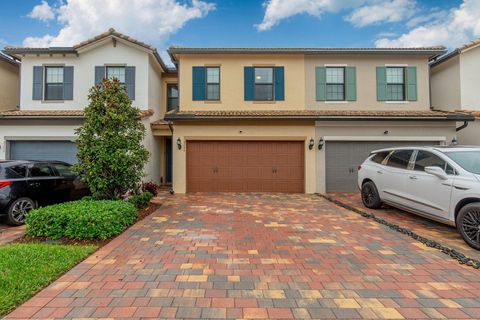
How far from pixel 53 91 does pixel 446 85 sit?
60.6ft

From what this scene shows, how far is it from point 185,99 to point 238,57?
119 inches

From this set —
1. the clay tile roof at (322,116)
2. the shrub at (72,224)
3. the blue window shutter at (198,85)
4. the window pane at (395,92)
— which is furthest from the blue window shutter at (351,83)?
the shrub at (72,224)

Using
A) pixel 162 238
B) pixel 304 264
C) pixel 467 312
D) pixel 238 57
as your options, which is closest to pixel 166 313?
pixel 304 264

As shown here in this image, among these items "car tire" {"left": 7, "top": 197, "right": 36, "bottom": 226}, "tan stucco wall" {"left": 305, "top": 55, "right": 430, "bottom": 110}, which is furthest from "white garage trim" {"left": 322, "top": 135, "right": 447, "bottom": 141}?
"car tire" {"left": 7, "top": 197, "right": 36, "bottom": 226}

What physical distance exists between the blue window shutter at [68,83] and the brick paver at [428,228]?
1261cm

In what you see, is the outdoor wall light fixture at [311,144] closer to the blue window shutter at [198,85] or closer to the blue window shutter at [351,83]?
the blue window shutter at [351,83]

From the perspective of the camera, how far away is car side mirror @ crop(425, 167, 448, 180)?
195 inches

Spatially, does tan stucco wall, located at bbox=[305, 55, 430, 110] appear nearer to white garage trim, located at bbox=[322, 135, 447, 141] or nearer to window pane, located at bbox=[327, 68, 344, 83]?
window pane, located at bbox=[327, 68, 344, 83]

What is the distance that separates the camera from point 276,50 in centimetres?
1123

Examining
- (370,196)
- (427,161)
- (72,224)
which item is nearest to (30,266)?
Answer: (72,224)

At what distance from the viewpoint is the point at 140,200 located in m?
7.29

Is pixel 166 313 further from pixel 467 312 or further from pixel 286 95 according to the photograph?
pixel 286 95

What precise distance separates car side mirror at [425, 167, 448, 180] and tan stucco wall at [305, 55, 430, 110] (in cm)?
671

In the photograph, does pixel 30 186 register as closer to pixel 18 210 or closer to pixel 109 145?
pixel 18 210
